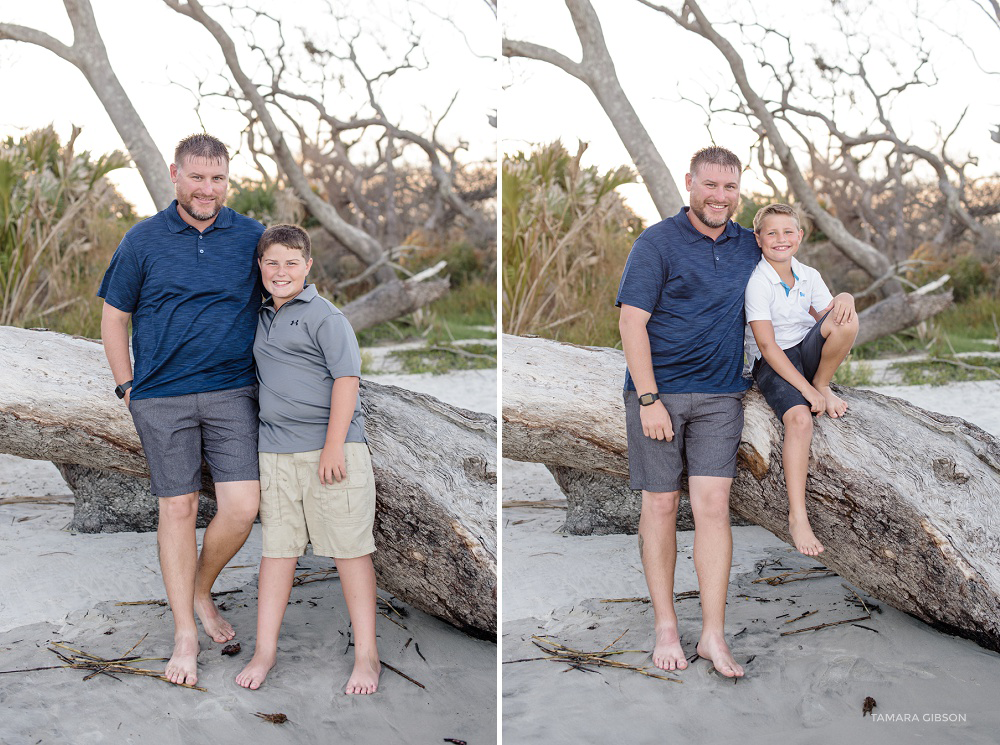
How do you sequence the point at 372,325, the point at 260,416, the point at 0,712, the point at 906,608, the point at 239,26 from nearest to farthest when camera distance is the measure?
1. the point at 0,712
2. the point at 260,416
3. the point at 906,608
4. the point at 372,325
5. the point at 239,26

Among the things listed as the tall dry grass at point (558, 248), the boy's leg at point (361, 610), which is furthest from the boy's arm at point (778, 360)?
the tall dry grass at point (558, 248)

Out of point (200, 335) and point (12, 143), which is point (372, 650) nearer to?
point (200, 335)

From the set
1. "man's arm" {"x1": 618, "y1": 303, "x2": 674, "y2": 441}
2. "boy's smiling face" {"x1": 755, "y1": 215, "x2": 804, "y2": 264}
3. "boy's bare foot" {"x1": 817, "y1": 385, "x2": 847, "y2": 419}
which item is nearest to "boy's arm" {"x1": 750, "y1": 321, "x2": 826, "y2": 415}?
"boy's bare foot" {"x1": 817, "y1": 385, "x2": 847, "y2": 419}

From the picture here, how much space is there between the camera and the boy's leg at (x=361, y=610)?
258 cm

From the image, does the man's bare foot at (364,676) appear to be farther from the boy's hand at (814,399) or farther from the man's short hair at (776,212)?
the man's short hair at (776,212)

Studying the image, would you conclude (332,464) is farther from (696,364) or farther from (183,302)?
(696,364)

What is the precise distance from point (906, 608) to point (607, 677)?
1.04m

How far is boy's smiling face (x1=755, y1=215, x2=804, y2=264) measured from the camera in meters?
2.69

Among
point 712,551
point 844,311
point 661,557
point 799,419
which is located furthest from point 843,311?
point 661,557

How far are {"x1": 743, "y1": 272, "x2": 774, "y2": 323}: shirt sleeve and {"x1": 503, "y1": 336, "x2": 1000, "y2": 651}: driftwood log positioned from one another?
32cm

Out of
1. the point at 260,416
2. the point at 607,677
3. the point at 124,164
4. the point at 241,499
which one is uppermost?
the point at 124,164

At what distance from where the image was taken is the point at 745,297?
8.88 ft

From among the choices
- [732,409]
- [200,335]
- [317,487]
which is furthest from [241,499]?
[732,409]

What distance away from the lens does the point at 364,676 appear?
2.56 meters
